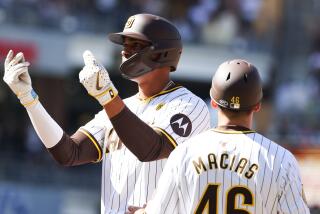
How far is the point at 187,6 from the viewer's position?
2089cm

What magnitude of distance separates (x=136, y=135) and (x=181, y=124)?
15.3 inches

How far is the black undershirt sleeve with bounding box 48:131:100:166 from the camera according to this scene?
16.1ft

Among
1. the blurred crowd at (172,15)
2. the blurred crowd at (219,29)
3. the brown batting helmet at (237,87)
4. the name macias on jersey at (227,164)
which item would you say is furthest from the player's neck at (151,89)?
the blurred crowd at (172,15)

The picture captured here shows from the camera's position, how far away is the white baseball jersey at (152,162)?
184 inches

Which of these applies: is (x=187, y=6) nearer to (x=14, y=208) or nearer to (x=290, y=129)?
(x=290, y=129)

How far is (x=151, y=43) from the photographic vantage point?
482 cm

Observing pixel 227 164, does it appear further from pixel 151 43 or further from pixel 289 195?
pixel 151 43

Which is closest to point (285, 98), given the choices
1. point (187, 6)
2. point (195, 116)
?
point (187, 6)

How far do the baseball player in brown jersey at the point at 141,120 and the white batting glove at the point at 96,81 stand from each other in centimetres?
19

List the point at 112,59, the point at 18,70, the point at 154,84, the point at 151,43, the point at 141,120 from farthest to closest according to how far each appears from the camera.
→ the point at 112,59, the point at 154,84, the point at 151,43, the point at 18,70, the point at 141,120

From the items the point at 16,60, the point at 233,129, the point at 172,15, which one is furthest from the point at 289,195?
the point at 172,15

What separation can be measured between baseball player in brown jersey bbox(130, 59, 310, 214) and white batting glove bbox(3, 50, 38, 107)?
97 centimetres

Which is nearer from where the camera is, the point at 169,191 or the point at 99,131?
the point at 169,191

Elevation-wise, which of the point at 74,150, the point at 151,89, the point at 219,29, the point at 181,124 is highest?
the point at 151,89
